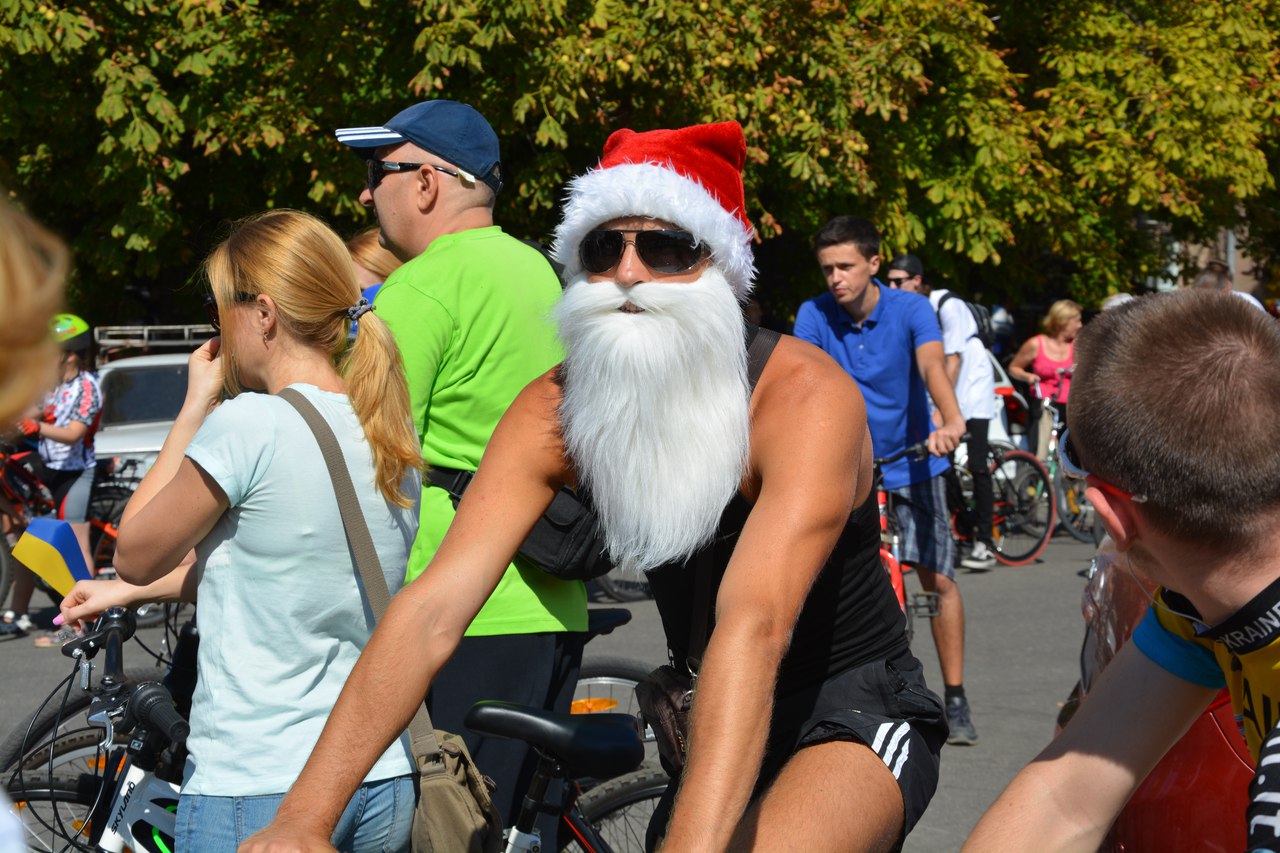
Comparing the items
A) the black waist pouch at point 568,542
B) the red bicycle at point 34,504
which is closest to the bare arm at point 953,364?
the red bicycle at point 34,504

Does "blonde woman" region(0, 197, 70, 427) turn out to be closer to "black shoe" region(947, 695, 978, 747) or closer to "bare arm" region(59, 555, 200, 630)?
"bare arm" region(59, 555, 200, 630)

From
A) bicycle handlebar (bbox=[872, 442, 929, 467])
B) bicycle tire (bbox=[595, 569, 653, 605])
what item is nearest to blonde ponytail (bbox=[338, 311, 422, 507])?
bicycle handlebar (bbox=[872, 442, 929, 467])

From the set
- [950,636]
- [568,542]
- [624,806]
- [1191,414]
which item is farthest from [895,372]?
[1191,414]

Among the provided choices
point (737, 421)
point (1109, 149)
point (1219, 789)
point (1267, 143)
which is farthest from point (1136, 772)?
point (1267, 143)

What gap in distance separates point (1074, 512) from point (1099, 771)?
10.4 metres

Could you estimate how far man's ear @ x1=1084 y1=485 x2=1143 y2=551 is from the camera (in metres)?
1.75

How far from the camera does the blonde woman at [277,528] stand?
256 cm

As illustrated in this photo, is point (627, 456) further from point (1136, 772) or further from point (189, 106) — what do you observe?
point (189, 106)

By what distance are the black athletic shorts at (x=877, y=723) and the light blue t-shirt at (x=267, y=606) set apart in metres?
0.74

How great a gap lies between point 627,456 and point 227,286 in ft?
3.26

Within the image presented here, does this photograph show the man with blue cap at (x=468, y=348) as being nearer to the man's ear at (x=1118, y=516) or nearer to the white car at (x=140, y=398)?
the man's ear at (x=1118, y=516)

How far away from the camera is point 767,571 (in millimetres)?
1953

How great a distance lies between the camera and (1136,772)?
2010 mm

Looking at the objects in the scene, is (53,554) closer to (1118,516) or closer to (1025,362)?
(1118,516)
